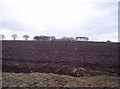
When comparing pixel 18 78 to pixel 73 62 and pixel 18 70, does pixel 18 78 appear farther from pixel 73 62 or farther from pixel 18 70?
pixel 73 62

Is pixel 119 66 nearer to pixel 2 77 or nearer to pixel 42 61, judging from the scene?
pixel 42 61

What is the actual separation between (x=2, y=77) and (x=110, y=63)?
28.6 feet

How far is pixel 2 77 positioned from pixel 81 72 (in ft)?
16.2

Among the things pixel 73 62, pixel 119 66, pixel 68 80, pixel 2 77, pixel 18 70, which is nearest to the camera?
pixel 68 80

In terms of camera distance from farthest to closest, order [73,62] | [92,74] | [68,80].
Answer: [73,62]
[92,74]
[68,80]

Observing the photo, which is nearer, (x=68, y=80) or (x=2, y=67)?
(x=68, y=80)

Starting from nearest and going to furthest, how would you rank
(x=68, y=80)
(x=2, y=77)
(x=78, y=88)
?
1. (x=78, y=88)
2. (x=68, y=80)
3. (x=2, y=77)

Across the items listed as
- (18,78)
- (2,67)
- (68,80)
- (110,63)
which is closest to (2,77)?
(18,78)

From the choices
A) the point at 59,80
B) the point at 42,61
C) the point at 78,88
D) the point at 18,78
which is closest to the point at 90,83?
the point at 78,88

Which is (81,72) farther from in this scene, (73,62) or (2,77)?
(2,77)

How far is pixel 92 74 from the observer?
12.1 m

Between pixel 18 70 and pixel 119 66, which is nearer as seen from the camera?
pixel 18 70

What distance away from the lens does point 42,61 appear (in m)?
Answer: 16.2

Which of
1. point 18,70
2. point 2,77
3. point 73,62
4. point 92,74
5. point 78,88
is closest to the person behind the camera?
point 78,88
